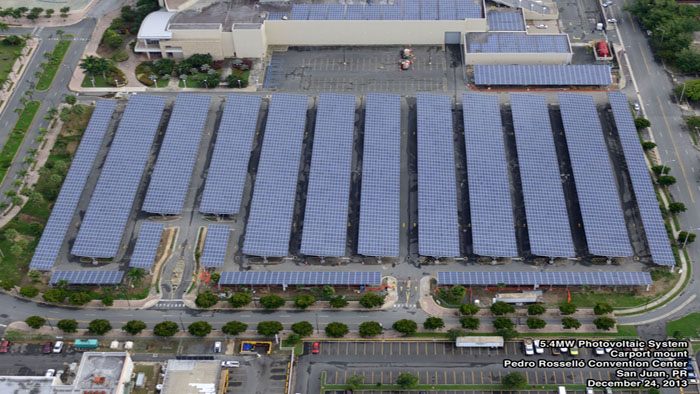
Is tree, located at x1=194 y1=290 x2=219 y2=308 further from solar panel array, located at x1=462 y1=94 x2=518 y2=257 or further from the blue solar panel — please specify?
solar panel array, located at x1=462 y1=94 x2=518 y2=257

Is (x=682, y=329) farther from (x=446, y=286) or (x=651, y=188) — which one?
(x=446, y=286)

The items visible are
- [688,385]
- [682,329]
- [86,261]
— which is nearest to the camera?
[688,385]

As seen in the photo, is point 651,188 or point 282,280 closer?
point 282,280

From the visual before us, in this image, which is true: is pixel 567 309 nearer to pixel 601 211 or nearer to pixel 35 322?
pixel 601 211

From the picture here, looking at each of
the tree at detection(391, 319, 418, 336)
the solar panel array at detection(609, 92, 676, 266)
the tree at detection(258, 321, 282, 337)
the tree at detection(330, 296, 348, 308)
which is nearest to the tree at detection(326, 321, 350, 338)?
the tree at detection(330, 296, 348, 308)

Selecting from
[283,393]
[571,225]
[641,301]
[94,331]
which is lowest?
[283,393]

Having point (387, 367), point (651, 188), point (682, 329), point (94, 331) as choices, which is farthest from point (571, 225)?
point (94, 331)

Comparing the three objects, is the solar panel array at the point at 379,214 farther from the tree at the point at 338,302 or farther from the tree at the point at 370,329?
the tree at the point at 370,329

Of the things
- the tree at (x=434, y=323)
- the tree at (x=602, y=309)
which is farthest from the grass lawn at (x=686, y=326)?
the tree at (x=434, y=323)
